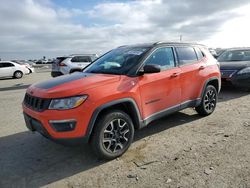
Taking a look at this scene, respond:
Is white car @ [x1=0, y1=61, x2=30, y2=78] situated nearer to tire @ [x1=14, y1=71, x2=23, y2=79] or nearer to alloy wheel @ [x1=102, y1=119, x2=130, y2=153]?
tire @ [x1=14, y1=71, x2=23, y2=79]

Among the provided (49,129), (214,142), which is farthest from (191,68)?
(49,129)

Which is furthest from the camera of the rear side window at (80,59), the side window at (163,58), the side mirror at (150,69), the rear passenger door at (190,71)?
the rear side window at (80,59)

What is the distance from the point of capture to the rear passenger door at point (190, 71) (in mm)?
4941

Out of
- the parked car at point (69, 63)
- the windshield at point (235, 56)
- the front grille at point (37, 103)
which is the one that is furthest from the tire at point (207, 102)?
the parked car at point (69, 63)

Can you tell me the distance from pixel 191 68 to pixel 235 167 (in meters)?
2.31

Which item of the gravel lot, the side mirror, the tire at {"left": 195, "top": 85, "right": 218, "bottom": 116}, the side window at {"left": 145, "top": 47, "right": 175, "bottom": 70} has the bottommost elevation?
the gravel lot

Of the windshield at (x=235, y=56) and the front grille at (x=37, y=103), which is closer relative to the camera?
the front grille at (x=37, y=103)

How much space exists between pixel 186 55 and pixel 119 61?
158 centimetres

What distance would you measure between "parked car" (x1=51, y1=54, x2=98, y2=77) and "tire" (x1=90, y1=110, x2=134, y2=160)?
31.2ft

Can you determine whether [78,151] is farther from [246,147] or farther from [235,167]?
[246,147]

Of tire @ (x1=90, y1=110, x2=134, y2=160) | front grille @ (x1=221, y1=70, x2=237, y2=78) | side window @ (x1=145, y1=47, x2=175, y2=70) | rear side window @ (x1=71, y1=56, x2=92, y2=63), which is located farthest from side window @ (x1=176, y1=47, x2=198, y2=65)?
rear side window @ (x1=71, y1=56, x2=92, y2=63)

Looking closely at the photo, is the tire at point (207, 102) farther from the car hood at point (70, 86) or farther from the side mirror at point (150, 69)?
the car hood at point (70, 86)

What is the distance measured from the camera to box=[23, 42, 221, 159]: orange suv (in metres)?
3.38

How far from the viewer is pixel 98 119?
11.8 feet
